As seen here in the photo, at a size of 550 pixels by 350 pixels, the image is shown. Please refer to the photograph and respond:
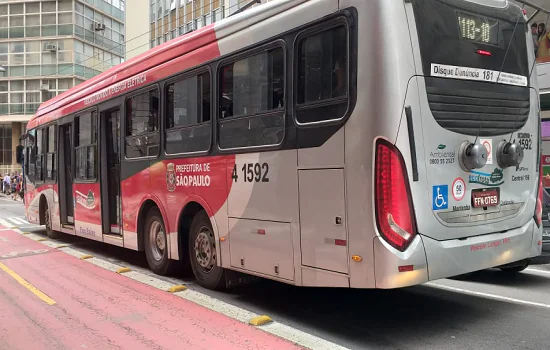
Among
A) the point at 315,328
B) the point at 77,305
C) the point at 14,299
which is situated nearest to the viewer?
the point at 315,328

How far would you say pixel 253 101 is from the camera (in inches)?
215

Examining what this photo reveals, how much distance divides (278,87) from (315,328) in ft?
8.36

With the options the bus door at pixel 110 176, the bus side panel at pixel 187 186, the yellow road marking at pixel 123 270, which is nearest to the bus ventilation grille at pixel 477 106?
the bus side panel at pixel 187 186

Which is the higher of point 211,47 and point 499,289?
point 211,47

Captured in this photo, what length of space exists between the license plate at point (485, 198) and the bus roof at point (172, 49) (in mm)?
2556

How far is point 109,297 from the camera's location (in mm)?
6504

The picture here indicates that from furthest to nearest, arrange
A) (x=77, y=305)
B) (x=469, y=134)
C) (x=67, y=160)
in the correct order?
1. (x=67, y=160)
2. (x=77, y=305)
3. (x=469, y=134)

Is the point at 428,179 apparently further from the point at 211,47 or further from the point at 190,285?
the point at 190,285

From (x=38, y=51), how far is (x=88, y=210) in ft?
125

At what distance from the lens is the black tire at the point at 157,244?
741 centimetres

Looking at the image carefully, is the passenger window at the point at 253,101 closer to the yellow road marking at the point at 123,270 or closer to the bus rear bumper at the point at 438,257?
the bus rear bumper at the point at 438,257

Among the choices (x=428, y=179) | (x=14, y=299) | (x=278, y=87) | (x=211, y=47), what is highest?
(x=211, y=47)

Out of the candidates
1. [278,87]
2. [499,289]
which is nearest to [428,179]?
[278,87]

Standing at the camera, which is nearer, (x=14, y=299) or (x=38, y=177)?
(x=14, y=299)
